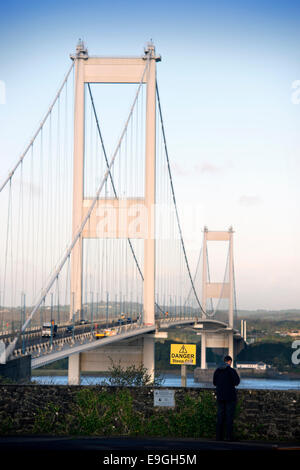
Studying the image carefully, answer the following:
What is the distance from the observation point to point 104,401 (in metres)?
11.3

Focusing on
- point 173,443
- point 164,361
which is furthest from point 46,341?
point 164,361

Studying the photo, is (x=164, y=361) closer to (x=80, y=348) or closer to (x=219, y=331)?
(x=219, y=331)

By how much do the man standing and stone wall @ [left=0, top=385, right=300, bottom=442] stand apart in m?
0.45

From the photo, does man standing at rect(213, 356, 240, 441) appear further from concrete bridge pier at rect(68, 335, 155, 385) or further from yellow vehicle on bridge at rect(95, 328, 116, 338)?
concrete bridge pier at rect(68, 335, 155, 385)

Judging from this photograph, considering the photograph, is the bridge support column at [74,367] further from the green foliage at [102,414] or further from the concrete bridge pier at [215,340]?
the concrete bridge pier at [215,340]

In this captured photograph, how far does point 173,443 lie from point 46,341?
14291mm

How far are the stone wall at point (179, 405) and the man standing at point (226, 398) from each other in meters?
0.45

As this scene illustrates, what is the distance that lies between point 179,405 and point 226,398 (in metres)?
0.91

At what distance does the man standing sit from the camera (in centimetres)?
1053

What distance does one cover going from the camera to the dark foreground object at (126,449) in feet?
26.6

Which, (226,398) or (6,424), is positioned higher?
(226,398)

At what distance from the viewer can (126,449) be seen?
8984 mm

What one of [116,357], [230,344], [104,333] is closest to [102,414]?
[104,333]

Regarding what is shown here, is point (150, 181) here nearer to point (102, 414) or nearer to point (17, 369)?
point (17, 369)
